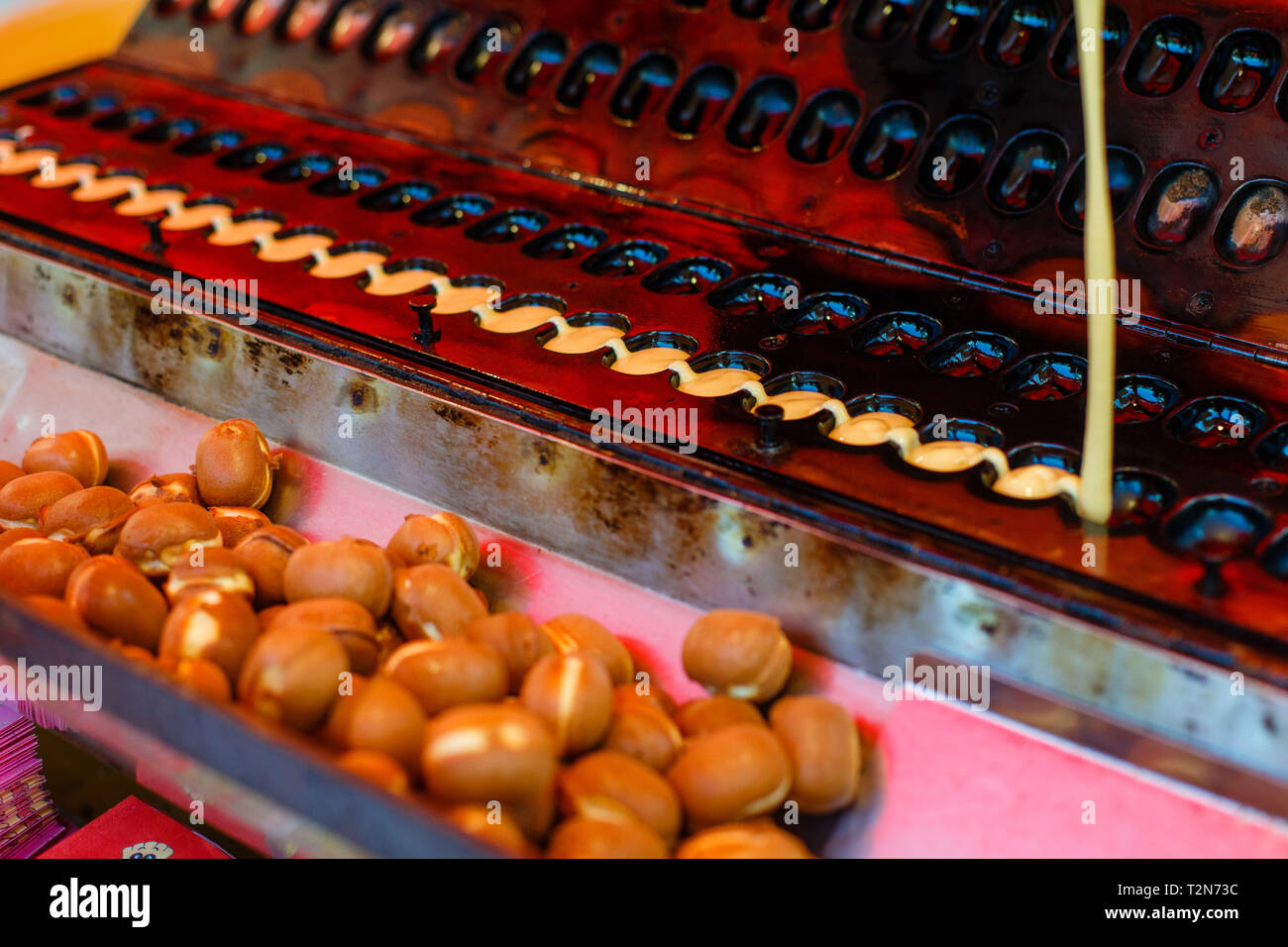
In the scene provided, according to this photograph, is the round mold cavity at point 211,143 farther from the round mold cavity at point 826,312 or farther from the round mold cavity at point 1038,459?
the round mold cavity at point 1038,459

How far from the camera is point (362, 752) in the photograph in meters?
0.96

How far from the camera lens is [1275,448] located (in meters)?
1.29

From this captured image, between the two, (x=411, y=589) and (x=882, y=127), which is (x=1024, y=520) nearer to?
(x=411, y=589)

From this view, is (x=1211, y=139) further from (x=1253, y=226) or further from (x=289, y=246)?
(x=289, y=246)

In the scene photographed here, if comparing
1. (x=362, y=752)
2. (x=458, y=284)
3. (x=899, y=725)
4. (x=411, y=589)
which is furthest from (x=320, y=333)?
(x=899, y=725)

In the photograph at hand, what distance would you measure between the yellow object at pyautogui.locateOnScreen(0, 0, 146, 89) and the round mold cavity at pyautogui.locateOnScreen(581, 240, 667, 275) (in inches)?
58.8

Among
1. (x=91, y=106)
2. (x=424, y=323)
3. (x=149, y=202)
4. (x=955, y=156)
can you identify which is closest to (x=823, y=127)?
(x=955, y=156)

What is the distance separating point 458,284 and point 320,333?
0.23m

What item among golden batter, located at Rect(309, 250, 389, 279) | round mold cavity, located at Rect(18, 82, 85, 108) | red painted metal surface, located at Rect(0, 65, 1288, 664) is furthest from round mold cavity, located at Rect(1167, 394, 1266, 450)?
round mold cavity, located at Rect(18, 82, 85, 108)

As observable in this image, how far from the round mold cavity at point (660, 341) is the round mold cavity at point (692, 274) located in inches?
7.5

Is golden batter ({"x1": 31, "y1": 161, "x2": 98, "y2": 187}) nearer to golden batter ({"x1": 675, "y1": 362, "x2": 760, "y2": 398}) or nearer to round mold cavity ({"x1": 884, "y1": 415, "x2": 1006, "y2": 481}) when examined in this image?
golden batter ({"x1": 675, "y1": 362, "x2": 760, "y2": 398})

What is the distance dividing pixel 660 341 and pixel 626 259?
0.31m

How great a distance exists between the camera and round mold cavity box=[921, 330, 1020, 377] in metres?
1.50
